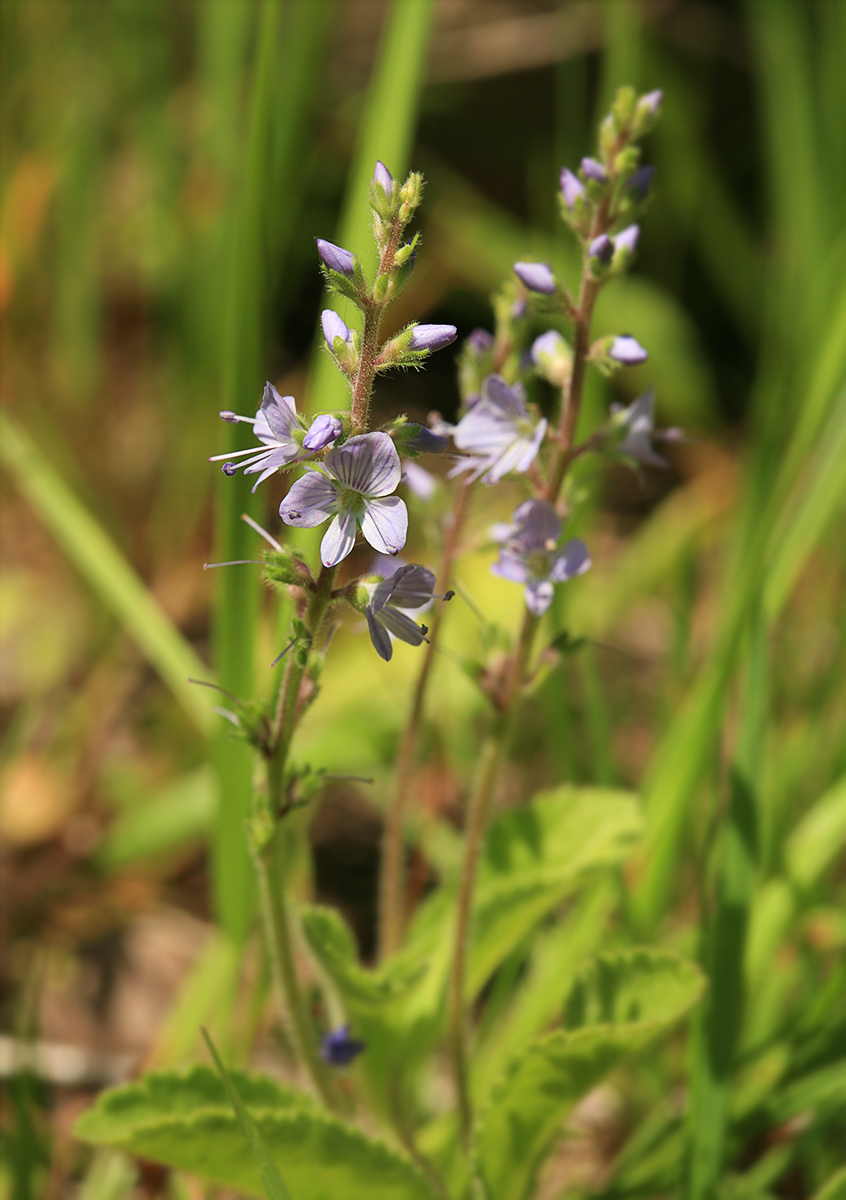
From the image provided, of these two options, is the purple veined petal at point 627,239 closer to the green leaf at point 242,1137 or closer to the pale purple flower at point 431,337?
the pale purple flower at point 431,337

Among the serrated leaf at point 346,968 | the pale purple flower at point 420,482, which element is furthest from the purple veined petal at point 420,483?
the serrated leaf at point 346,968

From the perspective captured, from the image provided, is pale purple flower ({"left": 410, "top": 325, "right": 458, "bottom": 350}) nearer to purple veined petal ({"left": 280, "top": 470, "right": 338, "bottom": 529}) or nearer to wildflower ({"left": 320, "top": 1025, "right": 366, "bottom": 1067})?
purple veined petal ({"left": 280, "top": 470, "right": 338, "bottom": 529})

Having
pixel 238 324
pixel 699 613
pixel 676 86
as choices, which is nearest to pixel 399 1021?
pixel 238 324

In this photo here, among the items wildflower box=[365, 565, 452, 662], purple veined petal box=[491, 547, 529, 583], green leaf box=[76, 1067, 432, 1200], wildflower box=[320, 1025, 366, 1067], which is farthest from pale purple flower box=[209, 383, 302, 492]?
wildflower box=[320, 1025, 366, 1067]

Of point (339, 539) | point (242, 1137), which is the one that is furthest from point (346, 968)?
point (339, 539)

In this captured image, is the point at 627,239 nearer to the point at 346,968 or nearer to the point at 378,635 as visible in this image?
the point at 378,635
